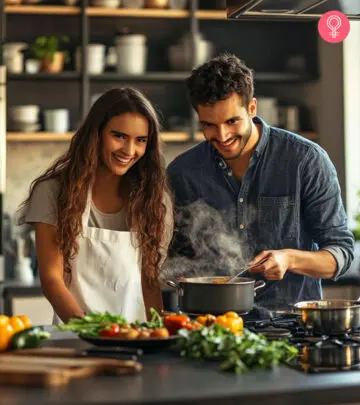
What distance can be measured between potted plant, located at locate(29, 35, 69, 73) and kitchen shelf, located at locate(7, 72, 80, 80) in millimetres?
40

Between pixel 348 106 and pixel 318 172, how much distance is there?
2377mm

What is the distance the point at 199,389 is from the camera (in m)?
1.75

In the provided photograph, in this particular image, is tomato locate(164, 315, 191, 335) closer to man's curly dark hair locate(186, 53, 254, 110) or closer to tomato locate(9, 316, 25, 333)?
tomato locate(9, 316, 25, 333)

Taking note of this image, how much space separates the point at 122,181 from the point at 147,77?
2.42 m

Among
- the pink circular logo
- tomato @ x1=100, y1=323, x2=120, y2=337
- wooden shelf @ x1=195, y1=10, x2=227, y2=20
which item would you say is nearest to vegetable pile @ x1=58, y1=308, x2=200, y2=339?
tomato @ x1=100, y1=323, x2=120, y2=337

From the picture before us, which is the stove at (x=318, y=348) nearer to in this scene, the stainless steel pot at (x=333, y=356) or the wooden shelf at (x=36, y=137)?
the stainless steel pot at (x=333, y=356)

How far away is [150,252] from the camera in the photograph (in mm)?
2928

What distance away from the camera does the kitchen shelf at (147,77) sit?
5242 millimetres

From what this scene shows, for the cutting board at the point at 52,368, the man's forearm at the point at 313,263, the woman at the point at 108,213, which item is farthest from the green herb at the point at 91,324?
the man's forearm at the point at 313,263

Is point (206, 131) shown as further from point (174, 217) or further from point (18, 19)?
point (18, 19)

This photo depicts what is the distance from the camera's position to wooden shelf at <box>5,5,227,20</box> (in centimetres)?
518

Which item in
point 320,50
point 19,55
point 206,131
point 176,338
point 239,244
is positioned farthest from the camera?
point 320,50

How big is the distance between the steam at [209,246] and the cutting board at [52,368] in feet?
3.56

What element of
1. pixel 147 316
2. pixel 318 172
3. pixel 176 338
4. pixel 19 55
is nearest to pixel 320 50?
pixel 19 55
